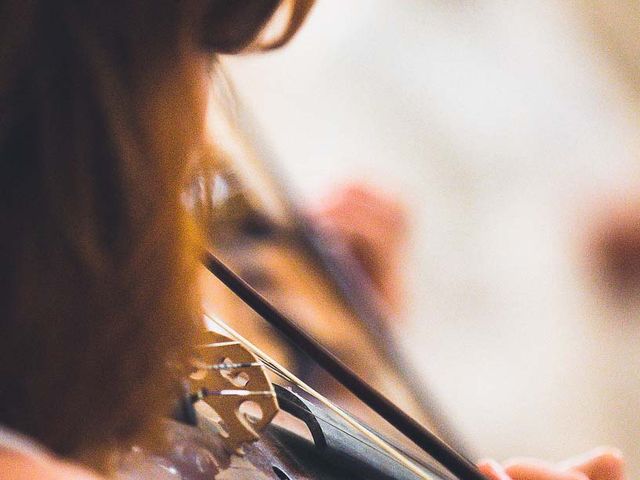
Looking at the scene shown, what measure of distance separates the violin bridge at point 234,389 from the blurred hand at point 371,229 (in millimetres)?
1315

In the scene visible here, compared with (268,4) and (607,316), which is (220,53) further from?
(607,316)

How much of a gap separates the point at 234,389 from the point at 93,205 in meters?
0.13

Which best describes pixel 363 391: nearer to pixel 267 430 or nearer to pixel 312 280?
pixel 267 430

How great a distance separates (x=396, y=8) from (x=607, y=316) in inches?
36.3

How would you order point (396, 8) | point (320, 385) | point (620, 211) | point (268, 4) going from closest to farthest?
point (268, 4), point (320, 385), point (620, 211), point (396, 8)

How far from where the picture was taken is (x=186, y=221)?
344mm

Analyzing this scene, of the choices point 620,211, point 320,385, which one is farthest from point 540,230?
point 320,385

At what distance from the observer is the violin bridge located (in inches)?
15.5

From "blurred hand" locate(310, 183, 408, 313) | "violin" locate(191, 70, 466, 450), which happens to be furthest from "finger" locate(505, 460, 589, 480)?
"blurred hand" locate(310, 183, 408, 313)

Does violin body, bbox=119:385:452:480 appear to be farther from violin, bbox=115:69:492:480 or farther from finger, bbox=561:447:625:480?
finger, bbox=561:447:625:480

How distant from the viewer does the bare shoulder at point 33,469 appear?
0.96 ft

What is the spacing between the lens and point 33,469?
0.97 ft

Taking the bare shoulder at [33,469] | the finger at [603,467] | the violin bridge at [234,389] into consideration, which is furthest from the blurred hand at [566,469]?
the bare shoulder at [33,469]

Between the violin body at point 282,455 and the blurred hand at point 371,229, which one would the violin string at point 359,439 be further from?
the blurred hand at point 371,229
